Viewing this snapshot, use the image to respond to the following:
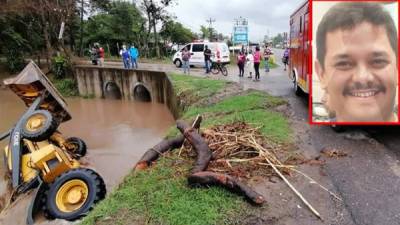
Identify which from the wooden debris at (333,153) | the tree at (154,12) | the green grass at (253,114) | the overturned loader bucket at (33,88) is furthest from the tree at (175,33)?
the wooden debris at (333,153)

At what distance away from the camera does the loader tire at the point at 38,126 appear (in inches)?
308

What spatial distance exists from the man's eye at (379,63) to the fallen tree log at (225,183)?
3.04 m

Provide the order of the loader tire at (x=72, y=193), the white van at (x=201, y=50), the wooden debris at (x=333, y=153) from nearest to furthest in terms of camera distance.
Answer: the wooden debris at (x=333, y=153) → the loader tire at (x=72, y=193) → the white van at (x=201, y=50)

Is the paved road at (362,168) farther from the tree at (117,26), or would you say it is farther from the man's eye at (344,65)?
the tree at (117,26)

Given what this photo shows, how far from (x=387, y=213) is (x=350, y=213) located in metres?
0.41

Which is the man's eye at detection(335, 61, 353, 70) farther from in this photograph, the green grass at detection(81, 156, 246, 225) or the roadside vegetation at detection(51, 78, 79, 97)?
the roadside vegetation at detection(51, 78, 79, 97)

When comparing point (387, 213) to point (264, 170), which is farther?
point (264, 170)

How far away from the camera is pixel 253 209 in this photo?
14.6ft

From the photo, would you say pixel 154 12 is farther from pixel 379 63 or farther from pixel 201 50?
pixel 379 63

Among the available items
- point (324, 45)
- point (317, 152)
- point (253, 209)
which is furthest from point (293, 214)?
point (324, 45)

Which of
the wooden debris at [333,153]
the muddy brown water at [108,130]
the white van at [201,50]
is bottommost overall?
the muddy brown water at [108,130]

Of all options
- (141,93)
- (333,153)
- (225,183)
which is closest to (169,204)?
(225,183)

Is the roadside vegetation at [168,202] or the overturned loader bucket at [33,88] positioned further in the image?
the overturned loader bucket at [33,88]

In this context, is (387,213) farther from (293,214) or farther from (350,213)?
(293,214)
